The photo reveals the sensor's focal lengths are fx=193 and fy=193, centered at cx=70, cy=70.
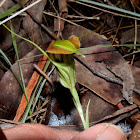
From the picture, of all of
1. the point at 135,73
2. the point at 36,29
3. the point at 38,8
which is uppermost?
the point at 38,8

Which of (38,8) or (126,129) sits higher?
(38,8)

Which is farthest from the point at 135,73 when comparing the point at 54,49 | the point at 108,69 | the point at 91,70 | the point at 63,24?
the point at 54,49

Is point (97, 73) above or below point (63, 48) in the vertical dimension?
below

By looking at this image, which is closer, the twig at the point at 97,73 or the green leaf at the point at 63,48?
the green leaf at the point at 63,48

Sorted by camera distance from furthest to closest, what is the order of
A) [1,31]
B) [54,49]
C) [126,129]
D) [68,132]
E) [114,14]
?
[114,14], [1,31], [126,129], [68,132], [54,49]

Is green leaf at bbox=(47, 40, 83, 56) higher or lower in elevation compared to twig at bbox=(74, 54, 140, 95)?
higher

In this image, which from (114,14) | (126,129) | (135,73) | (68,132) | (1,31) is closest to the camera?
(68,132)

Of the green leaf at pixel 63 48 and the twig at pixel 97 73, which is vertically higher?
the green leaf at pixel 63 48

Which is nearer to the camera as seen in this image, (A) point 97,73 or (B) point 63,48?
(B) point 63,48

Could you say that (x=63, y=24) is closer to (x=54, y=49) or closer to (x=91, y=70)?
(x=91, y=70)

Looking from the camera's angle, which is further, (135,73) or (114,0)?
(114,0)

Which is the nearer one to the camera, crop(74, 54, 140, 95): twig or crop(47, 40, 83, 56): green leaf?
crop(47, 40, 83, 56): green leaf
